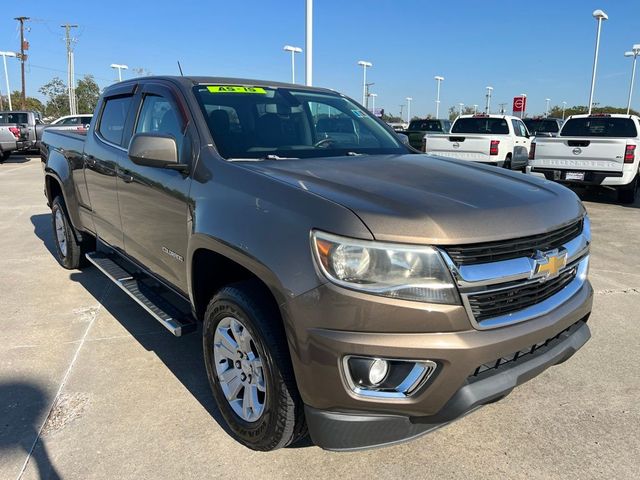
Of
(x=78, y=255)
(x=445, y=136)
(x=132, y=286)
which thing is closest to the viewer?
(x=132, y=286)

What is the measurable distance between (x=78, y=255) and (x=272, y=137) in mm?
3307

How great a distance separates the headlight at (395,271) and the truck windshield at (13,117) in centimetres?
2239

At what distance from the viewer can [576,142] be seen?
34.1 feet

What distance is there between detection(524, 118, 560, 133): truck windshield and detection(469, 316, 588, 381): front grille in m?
21.1

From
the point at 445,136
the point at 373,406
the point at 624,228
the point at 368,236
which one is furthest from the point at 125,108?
the point at 445,136

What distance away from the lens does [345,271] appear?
200 cm

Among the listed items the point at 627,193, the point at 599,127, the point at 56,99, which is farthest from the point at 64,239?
the point at 56,99

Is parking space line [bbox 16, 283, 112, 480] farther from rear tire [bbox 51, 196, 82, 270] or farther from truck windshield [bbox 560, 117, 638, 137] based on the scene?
truck windshield [bbox 560, 117, 638, 137]

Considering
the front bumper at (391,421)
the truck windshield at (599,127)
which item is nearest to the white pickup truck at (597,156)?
the truck windshield at (599,127)

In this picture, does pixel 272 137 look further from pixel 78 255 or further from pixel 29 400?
pixel 78 255

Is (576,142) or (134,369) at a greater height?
(576,142)

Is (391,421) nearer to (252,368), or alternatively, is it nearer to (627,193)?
(252,368)

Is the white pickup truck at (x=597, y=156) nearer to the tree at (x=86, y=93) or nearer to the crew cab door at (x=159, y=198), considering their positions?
the crew cab door at (x=159, y=198)

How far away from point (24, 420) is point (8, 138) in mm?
18514
